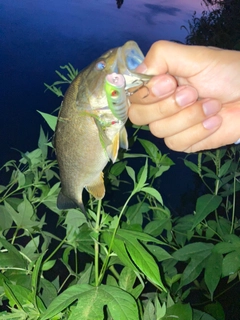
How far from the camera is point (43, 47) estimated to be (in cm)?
258

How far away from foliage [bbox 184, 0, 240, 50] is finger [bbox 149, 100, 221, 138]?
6.18 feet

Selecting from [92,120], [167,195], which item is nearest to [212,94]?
[92,120]

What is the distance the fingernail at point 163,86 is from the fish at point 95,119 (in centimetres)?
6

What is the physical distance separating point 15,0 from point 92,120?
7.95 ft

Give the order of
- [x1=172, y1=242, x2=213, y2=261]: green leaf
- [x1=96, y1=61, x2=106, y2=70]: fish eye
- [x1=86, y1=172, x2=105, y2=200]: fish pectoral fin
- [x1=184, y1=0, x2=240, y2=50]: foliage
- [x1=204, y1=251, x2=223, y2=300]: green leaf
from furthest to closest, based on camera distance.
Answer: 1. [x1=184, y1=0, x2=240, y2=50]: foliage
2. [x1=172, y1=242, x2=213, y2=261]: green leaf
3. [x1=204, y1=251, x2=223, y2=300]: green leaf
4. [x1=86, y1=172, x2=105, y2=200]: fish pectoral fin
5. [x1=96, y1=61, x2=106, y2=70]: fish eye

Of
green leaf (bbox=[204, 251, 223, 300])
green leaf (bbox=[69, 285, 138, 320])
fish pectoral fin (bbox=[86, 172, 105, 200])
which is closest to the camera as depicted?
green leaf (bbox=[69, 285, 138, 320])

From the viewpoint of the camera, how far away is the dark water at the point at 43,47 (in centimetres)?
248

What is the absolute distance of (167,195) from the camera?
2.44m

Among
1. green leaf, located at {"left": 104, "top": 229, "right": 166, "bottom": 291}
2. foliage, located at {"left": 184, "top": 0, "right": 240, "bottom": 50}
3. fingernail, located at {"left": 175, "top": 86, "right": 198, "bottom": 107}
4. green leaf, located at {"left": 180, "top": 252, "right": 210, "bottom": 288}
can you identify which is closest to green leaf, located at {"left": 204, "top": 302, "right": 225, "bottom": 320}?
green leaf, located at {"left": 180, "top": 252, "right": 210, "bottom": 288}

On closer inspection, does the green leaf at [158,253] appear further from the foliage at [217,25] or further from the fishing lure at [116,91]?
the foliage at [217,25]

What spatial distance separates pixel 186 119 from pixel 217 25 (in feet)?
6.95

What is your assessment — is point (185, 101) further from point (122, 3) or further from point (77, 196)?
point (122, 3)

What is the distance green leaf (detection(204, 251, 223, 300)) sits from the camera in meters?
0.79

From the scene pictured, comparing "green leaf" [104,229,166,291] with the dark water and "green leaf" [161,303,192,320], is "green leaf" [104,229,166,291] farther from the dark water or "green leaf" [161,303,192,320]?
the dark water
